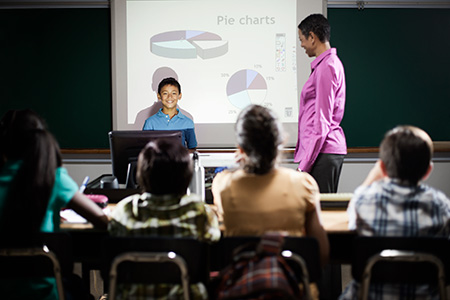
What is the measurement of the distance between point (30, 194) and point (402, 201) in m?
1.20

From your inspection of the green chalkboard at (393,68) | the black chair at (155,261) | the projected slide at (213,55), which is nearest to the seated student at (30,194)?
the black chair at (155,261)

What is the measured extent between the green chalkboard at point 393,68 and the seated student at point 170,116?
1369 millimetres

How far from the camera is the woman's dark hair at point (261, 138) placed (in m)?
1.46

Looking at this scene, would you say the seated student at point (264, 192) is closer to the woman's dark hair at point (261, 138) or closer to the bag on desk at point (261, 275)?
the woman's dark hair at point (261, 138)

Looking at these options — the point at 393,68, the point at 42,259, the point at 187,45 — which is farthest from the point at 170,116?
the point at 42,259

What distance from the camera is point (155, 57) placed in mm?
3881

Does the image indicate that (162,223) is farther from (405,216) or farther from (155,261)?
(405,216)

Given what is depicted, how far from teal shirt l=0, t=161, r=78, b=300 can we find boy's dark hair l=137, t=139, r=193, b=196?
0.91 feet

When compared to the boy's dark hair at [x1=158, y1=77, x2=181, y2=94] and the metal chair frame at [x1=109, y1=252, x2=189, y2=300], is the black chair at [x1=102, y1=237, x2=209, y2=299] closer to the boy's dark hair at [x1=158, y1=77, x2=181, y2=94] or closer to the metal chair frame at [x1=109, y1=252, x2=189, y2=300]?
the metal chair frame at [x1=109, y1=252, x2=189, y2=300]

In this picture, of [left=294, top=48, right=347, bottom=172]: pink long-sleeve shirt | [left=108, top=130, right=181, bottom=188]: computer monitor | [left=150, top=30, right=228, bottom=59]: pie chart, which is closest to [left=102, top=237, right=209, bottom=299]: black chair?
[left=108, top=130, right=181, bottom=188]: computer monitor

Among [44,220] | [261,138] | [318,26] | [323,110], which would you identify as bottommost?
[44,220]

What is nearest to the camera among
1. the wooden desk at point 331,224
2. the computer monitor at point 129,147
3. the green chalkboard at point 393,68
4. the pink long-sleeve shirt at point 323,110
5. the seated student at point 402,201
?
the seated student at point 402,201

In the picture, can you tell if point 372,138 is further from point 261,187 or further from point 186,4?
point 261,187

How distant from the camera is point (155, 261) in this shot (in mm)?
1336
